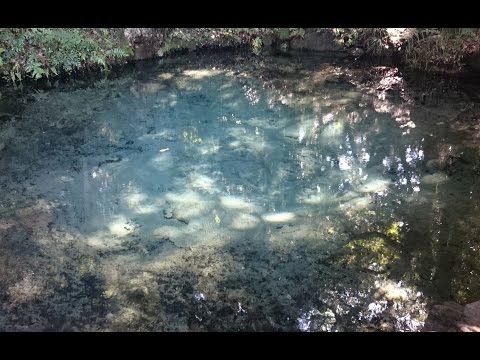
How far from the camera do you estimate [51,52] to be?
25.3 feet

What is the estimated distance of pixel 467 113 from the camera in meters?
5.98

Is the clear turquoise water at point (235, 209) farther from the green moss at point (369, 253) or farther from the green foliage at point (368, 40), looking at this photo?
the green foliage at point (368, 40)

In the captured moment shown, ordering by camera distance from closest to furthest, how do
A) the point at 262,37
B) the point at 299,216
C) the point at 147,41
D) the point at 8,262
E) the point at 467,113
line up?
the point at 8,262
the point at 299,216
the point at 467,113
the point at 147,41
the point at 262,37

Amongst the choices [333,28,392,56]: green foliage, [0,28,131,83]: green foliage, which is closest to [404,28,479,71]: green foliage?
[333,28,392,56]: green foliage

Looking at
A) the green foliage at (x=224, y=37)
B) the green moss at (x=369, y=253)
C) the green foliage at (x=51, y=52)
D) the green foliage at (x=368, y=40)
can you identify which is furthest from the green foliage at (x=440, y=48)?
→ the green foliage at (x=51, y=52)

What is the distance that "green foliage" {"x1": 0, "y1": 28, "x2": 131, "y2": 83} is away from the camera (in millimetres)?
7387

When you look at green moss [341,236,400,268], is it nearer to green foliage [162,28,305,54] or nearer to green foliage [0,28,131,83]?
green foliage [0,28,131,83]

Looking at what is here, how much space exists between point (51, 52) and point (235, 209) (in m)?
5.86

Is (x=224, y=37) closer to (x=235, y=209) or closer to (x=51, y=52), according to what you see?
(x=51, y=52)

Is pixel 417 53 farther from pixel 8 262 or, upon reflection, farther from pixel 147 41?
pixel 8 262

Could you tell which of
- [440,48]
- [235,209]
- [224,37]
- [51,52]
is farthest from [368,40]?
[51,52]

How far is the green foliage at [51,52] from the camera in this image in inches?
291
